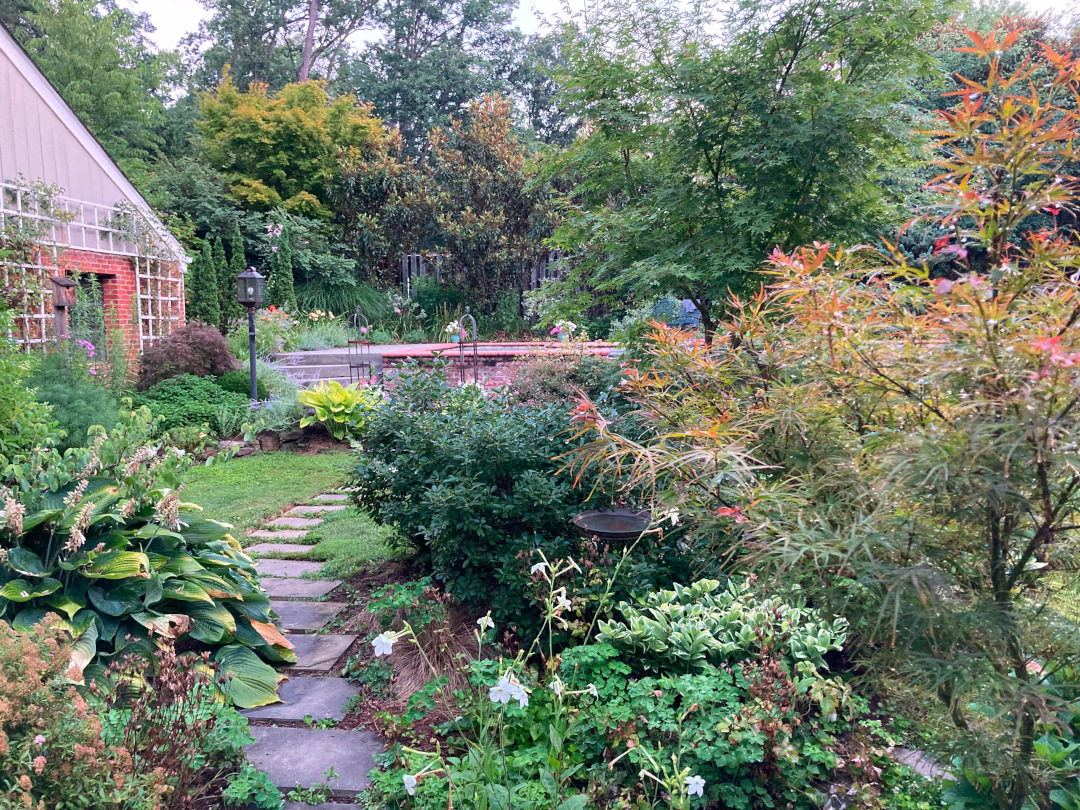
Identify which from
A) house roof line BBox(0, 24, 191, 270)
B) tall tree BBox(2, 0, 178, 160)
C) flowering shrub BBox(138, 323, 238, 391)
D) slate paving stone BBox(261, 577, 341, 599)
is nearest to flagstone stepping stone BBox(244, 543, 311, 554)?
slate paving stone BBox(261, 577, 341, 599)

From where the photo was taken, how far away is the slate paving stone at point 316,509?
17.3ft

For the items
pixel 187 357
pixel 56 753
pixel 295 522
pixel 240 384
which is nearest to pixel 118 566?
pixel 56 753

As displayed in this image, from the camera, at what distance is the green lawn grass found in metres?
5.21

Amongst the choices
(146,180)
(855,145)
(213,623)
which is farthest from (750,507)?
(146,180)

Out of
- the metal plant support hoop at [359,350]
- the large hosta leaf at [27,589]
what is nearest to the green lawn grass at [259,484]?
the metal plant support hoop at [359,350]

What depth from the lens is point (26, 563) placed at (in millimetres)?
2541

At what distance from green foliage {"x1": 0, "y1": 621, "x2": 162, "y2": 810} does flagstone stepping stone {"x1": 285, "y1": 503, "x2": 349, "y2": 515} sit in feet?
11.4

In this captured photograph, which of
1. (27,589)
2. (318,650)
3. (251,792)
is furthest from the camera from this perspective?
(318,650)

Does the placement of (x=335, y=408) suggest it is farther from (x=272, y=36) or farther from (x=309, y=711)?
(x=272, y=36)

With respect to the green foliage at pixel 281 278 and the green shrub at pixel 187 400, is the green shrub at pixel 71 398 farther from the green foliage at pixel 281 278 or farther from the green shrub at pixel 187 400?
the green foliage at pixel 281 278

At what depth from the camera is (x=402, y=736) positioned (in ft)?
7.60

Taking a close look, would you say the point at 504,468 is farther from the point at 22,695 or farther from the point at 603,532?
the point at 22,695

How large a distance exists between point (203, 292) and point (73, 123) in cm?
410

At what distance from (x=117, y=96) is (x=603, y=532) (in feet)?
59.7
